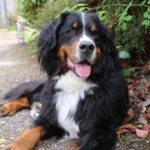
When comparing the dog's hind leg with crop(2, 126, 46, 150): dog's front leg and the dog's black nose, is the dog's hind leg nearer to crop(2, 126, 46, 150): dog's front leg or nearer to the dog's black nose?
crop(2, 126, 46, 150): dog's front leg

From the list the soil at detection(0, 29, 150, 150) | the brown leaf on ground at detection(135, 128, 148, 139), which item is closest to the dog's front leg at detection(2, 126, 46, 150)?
the soil at detection(0, 29, 150, 150)

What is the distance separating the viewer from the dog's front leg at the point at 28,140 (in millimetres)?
2751

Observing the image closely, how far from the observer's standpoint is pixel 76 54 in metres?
2.75

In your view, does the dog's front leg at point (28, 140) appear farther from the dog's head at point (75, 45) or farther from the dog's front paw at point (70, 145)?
the dog's head at point (75, 45)

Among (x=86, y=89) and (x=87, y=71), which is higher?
(x=87, y=71)

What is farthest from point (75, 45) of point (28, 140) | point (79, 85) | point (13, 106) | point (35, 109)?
point (13, 106)

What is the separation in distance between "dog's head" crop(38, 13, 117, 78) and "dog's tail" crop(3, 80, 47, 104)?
2.89 feet

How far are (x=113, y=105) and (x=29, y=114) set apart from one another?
3.81ft

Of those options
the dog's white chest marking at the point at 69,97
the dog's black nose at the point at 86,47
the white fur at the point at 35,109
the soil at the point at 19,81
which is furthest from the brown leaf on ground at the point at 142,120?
the white fur at the point at 35,109

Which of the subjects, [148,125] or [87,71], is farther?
[148,125]

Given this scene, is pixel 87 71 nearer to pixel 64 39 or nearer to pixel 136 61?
pixel 64 39

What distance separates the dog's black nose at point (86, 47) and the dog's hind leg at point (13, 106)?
1441 mm

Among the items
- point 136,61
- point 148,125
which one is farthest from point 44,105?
point 136,61

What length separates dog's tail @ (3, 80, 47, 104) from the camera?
152 inches
